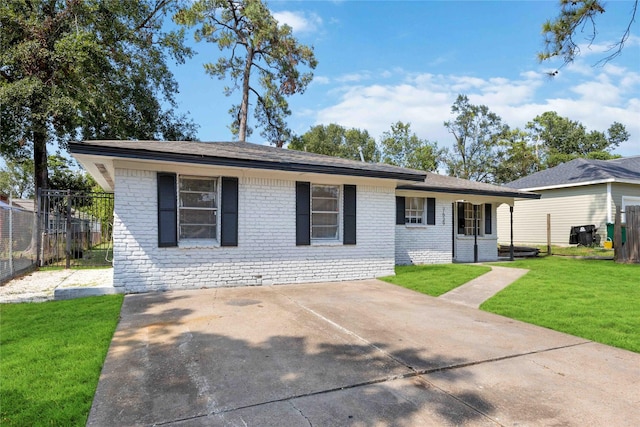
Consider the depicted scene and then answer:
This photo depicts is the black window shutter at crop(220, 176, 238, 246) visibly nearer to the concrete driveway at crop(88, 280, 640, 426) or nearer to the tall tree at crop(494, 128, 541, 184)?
the concrete driveway at crop(88, 280, 640, 426)

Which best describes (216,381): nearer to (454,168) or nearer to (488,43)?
(488,43)

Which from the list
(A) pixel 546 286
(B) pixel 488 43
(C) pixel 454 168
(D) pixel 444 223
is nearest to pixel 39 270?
(D) pixel 444 223

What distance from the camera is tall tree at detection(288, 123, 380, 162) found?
43656 millimetres

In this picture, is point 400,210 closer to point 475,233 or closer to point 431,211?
point 431,211

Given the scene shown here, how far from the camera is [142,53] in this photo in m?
17.3

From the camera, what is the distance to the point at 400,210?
1194cm

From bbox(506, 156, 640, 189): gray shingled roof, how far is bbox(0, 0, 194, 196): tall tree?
2143cm

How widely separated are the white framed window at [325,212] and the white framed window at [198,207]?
247 cm

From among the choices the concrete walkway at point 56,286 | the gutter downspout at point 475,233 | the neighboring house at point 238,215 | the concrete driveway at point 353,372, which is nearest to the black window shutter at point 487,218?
the gutter downspout at point 475,233

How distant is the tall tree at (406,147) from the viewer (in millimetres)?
38125

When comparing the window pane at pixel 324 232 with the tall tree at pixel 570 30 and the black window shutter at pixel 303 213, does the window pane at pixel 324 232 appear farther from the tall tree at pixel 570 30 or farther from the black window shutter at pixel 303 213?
the tall tree at pixel 570 30

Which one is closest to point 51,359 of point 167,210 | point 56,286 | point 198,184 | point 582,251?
point 167,210

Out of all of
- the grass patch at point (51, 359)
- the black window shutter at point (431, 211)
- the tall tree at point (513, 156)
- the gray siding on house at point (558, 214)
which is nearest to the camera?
the grass patch at point (51, 359)

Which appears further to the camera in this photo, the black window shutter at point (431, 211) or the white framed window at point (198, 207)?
the black window shutter at point (431, 211)
